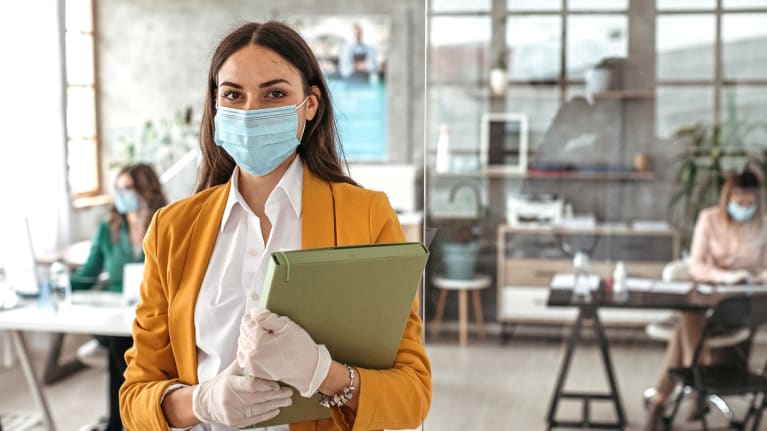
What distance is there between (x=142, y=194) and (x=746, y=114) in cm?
272

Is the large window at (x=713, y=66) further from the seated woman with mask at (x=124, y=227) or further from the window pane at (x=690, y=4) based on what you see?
the seated woman with mask at (x=124, y=227)

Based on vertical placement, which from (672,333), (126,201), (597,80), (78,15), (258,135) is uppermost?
(78,15)

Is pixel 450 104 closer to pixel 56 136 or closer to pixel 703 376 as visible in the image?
pixel 703 376

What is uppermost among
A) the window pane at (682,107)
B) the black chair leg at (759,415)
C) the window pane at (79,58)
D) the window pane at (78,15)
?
the window pane at (78,15)

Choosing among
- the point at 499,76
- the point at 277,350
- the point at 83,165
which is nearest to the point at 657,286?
the point at 499,76

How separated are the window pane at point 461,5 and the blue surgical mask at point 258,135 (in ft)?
7.24

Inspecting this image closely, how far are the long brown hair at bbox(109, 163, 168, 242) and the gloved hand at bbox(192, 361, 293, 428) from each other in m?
3.32

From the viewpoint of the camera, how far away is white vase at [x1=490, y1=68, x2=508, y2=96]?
11.8 feet

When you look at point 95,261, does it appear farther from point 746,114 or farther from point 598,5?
point 746,114

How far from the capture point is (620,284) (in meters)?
3.48

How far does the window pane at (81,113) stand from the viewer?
685cm

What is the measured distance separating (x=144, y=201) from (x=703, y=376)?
2.64 meters

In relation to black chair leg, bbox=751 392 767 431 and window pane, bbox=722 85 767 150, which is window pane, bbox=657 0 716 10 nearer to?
window pane, bbox=722 85 767 150

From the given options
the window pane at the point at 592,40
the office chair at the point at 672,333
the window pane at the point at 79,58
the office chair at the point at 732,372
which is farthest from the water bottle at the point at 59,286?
the window pane at the point at 79,58
